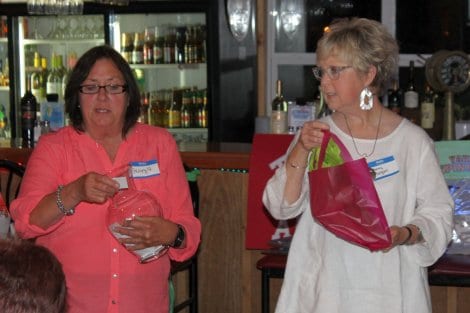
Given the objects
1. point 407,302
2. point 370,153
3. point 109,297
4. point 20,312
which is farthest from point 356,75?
point 20,312

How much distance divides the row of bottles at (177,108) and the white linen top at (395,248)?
14.6ft

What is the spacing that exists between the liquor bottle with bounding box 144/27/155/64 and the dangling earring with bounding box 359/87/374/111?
4744mm

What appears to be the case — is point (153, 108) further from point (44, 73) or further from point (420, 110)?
point (420, 110)

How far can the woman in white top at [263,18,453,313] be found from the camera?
2.53 meters

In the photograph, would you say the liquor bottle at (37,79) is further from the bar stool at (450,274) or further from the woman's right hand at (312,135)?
the woman's right hand at (312,135)

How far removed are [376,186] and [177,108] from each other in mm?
4756

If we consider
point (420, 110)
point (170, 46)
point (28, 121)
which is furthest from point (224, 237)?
point (170, 46)

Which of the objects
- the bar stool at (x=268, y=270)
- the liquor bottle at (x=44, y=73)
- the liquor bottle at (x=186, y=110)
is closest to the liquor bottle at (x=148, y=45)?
the liquor bottle at (x=186, y=110)

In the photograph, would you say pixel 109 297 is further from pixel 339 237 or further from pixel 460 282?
pixel 460 282

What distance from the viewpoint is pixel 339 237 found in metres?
A: 2.56

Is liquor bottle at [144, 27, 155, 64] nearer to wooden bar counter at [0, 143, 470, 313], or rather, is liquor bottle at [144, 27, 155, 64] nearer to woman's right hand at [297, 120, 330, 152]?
wooden bar counter at [0, 143, 470, 313]

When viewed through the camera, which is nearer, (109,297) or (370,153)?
(370,153)

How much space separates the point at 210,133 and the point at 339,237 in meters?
4.43

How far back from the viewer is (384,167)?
2.53 m
